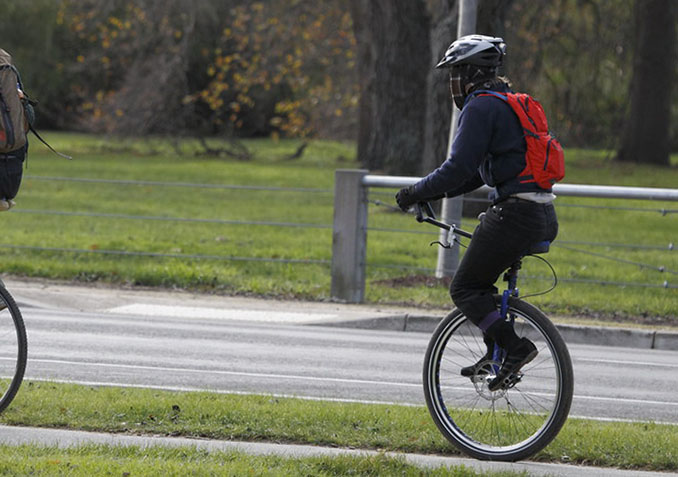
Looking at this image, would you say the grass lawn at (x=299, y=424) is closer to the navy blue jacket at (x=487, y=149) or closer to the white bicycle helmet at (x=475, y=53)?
the navy blue jacket at (x=487, y=149)

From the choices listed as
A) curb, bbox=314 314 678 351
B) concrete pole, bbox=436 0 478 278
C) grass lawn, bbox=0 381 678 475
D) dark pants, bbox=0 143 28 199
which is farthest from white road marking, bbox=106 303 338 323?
dark pants, bbox=0 143 28 199

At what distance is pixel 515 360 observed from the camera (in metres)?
5.13

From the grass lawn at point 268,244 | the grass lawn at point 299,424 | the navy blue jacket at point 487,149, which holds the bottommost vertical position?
the grass lawn at point 268,244

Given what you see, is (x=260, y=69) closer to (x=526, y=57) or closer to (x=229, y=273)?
(x=526, y=57)

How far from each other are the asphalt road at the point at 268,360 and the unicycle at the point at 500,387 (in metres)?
1.35

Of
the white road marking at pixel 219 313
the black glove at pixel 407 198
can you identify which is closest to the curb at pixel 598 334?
the white road marking at pixel 219 313

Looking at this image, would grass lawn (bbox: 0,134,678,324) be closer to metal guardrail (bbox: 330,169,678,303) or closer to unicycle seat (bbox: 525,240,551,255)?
metal guardrail (bbox: 330,169,678,303)

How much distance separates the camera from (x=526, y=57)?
2591 cm

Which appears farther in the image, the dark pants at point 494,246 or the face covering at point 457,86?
the face covering at point 457,86

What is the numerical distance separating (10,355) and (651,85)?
27.5 metres

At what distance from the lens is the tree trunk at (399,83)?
64.8ft

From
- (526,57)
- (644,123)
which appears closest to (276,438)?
(526,57)

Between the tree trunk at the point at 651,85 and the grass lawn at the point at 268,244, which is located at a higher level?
the tree trunk at the point at 651,85

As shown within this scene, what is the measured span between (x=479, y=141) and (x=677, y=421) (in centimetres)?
269
